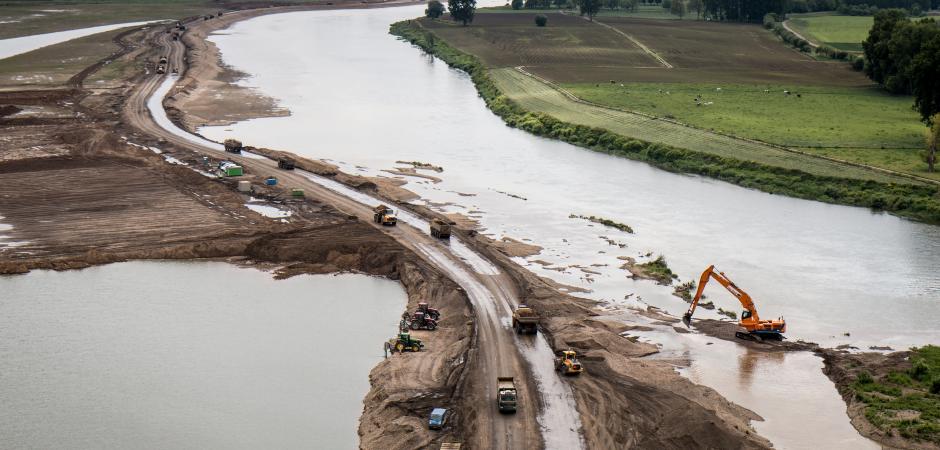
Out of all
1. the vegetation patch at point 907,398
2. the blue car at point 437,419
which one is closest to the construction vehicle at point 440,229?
the blue car at point 437,419

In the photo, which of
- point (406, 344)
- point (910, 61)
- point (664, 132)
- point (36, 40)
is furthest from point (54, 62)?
point (406, 344)

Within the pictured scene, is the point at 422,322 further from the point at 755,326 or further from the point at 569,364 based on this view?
the point at 755,326

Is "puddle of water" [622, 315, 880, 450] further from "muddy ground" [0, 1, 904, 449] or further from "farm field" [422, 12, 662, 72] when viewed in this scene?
"farm field" [422, 12, 662, 72]

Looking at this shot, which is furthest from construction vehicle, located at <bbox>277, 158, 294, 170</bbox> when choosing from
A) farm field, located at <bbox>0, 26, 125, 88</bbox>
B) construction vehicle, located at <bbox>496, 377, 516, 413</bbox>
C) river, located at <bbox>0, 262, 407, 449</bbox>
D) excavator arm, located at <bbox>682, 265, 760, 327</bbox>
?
farm field, located at <bbox>0, 26, 125, 88</bbox>

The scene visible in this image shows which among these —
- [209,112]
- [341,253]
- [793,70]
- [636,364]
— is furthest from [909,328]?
[793,70]

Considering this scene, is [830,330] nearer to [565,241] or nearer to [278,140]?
[565,241]
